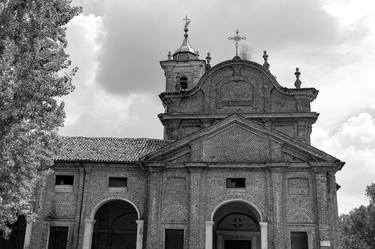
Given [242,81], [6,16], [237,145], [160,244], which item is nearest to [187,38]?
[242,81]

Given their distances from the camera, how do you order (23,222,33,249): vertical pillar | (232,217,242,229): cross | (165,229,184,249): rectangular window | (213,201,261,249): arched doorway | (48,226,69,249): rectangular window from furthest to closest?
(232,217,242,229): cross → (213,201,261,249): arched doorway → (48,226,69,249): rectangular window → (23,222,33,249): vertical pillar → (165,229,184,249): rectangular window

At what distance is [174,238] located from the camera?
24375 millimetres

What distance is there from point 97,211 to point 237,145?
9366mm

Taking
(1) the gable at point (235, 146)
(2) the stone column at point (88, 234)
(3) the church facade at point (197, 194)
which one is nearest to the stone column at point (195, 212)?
(3) the church facade at point (197, 194)

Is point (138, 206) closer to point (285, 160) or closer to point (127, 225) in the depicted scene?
A: point (127, 225)

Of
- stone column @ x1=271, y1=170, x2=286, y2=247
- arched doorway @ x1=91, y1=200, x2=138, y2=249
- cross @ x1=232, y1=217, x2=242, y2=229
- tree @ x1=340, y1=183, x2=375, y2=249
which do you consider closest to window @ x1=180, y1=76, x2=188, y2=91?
arched doorway @ x1=91, y1=200, x2=138, y2=249

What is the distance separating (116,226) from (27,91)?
16.1m

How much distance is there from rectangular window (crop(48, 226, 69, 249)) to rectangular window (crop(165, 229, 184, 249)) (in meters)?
5.83

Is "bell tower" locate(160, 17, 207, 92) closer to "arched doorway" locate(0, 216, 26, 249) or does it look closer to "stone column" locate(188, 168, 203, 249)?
"stone column" locate(188, 168, 203, 249)

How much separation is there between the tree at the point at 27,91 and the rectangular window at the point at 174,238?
10165mm

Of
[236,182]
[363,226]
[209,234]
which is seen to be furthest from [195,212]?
[363,226]

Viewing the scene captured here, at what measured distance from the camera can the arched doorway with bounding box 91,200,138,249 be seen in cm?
2812

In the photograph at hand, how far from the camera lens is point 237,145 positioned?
82.8 ft

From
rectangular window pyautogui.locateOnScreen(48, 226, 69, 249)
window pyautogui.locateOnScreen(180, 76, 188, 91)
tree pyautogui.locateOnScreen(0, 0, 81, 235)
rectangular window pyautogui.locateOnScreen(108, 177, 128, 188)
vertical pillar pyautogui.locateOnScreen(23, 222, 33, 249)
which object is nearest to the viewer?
tree pyautogui.locateOnScreen(0, 0, 81, 235)
